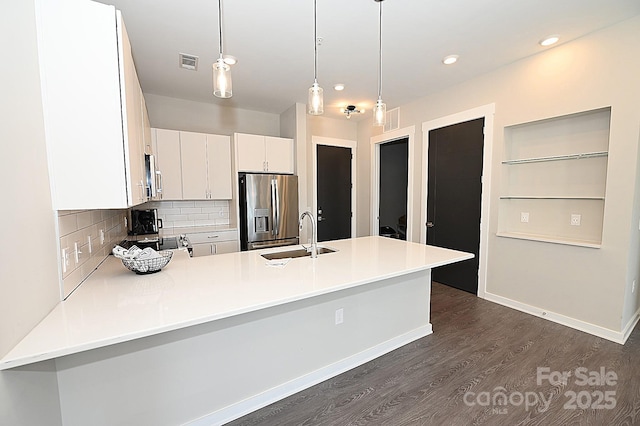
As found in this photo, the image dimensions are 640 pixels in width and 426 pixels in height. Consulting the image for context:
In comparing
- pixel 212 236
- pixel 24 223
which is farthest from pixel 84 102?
pixel 212 236

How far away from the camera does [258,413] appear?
1732 millimetres

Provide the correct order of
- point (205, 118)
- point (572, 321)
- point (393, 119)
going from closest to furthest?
point (572, 321) → point (205, 118) → point (393, 119)

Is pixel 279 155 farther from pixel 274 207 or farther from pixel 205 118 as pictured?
pixel 205 118

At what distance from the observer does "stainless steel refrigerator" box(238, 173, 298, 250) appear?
3947 millimetres

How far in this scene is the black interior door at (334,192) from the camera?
5.09 meters

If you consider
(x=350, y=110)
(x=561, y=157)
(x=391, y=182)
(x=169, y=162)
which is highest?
(x=350, y=110)

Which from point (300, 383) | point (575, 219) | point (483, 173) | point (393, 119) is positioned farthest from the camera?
point (393, 119)

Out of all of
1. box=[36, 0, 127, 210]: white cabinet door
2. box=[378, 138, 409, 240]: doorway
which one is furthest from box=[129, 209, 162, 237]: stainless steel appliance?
box=[378, 138, 409, 240]: doorway

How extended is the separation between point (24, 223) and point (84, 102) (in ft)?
2.02

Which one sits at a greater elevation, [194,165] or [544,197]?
[194,165]

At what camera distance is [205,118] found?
14.1ft

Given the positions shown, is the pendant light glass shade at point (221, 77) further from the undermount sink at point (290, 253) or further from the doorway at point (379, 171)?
the doorway at point (379, 171)

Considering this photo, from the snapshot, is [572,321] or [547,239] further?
[547,239]

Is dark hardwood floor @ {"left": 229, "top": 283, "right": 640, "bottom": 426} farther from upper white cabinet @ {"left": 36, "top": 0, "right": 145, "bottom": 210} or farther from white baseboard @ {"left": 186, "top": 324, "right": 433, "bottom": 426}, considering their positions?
upper white cabinet @ {"left": 36, "top": 0, "right": 145, "bottom": 210}
